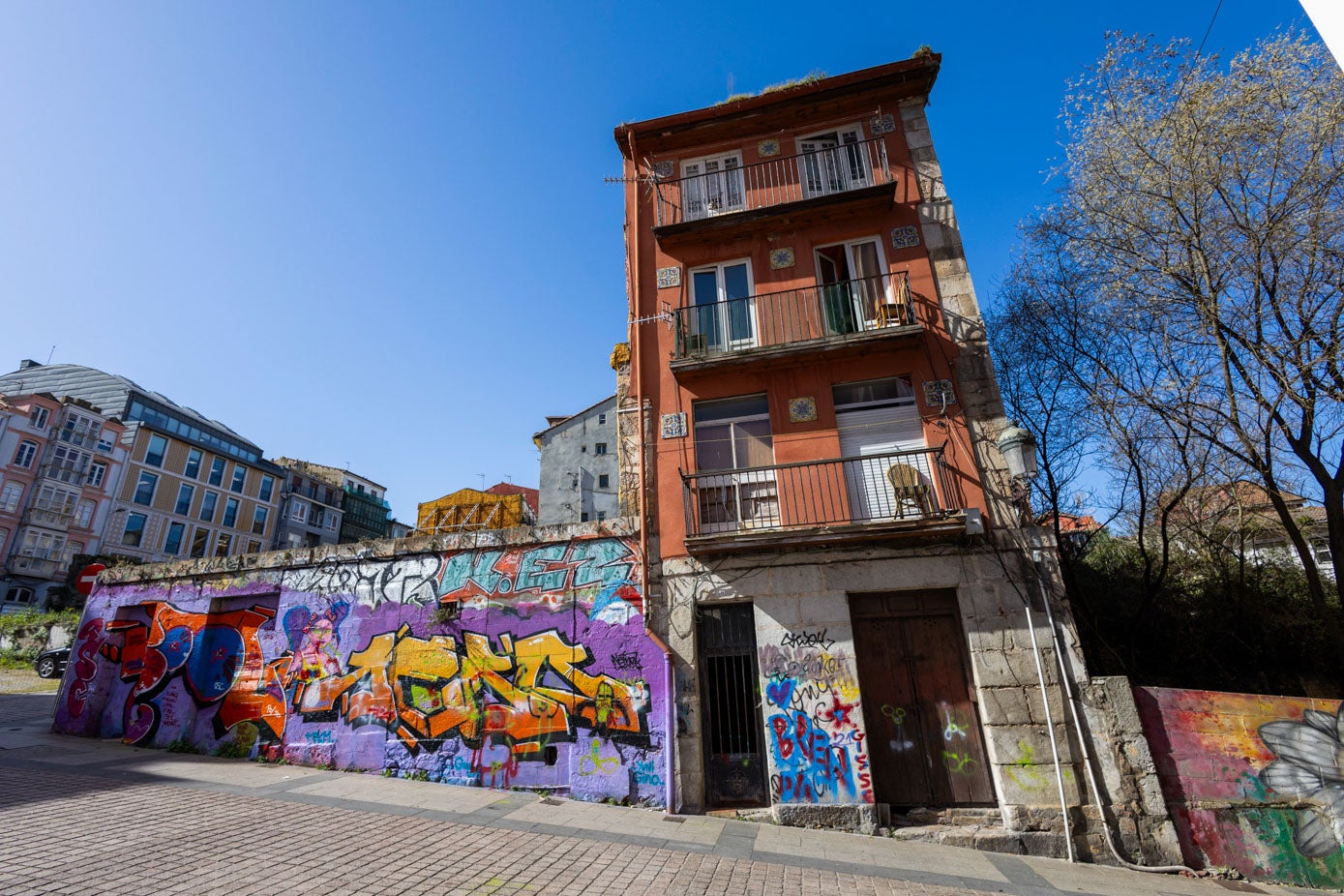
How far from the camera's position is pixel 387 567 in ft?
33.4

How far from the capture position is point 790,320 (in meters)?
9.98

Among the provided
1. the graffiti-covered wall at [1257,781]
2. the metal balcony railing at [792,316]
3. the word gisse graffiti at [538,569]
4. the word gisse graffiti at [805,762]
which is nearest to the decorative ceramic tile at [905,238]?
the metal balcony railing at [792,316]

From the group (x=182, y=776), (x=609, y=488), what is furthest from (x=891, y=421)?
(x=609, y=488)

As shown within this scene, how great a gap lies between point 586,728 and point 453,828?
2220mm

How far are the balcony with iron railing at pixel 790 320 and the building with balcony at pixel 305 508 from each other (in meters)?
47.9

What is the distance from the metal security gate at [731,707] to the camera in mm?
7848

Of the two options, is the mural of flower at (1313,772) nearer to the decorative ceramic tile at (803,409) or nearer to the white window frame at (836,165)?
the decorative ceramic tile at (803,409)

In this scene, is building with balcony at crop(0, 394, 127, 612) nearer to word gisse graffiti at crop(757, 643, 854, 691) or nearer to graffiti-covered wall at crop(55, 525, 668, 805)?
graffiti-covered wall at crop(55, 525, 668, 805)

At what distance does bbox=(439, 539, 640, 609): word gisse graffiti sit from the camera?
29.7 feet

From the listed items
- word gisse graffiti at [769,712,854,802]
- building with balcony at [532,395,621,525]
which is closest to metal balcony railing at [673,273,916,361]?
word gisse graffiti at [769,712,854,802]

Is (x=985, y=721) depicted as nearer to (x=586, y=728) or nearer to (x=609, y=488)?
(x=586, y=728)

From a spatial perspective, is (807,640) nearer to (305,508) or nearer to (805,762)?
(805,762)

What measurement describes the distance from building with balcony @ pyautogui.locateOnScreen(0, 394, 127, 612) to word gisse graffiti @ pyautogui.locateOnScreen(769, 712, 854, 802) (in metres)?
44.7

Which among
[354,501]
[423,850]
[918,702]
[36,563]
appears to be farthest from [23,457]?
[918,702]
